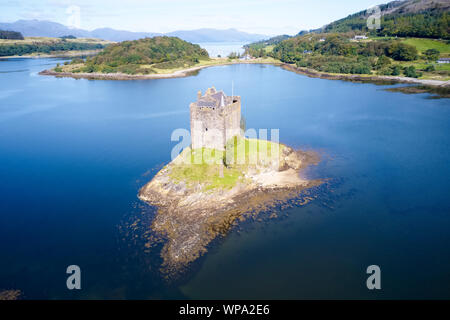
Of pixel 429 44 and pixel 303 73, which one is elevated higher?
pixel 429 44

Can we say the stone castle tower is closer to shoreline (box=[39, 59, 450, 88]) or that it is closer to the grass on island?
the grass on island

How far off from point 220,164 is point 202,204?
5.32m

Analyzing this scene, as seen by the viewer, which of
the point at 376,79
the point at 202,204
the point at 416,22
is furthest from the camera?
the point at 416,22

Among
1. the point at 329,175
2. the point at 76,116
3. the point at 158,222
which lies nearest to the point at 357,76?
the point at 329,175

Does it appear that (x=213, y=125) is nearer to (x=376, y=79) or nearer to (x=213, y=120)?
(x=213, y=120)

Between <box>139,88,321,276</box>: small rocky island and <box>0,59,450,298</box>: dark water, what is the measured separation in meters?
1.47

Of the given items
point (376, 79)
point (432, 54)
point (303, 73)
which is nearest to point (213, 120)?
point (376, 79)

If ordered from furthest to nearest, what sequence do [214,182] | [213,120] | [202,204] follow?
[213,120]
[214,182]
[202,204]

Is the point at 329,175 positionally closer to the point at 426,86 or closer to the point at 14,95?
the point at 426,86

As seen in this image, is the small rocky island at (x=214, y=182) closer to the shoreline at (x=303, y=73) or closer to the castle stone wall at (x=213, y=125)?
the castle stone wall at (x=213, y=125)

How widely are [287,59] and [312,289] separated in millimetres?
133706

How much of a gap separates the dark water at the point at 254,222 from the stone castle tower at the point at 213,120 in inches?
274

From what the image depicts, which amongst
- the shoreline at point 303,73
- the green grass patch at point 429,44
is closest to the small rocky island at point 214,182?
the shoreline at point 303,73

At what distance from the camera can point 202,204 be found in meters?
25.9
